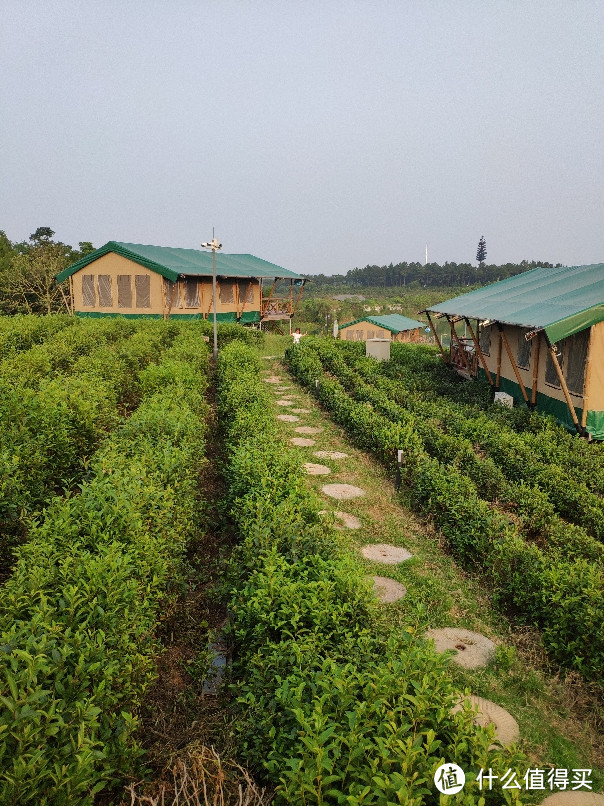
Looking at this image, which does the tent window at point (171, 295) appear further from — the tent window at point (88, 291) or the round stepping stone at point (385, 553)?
the round stepping stone at point (385, 553)

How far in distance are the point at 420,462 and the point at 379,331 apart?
3672 centimetres

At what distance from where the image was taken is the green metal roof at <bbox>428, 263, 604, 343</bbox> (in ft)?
39.1

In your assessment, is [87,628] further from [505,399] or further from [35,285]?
[35,285]

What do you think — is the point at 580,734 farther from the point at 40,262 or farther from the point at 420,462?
the point at 40,262

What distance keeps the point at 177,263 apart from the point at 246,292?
15.7 feet

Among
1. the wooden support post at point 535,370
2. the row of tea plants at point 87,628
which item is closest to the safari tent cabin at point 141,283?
the wooden support post at point 535,370

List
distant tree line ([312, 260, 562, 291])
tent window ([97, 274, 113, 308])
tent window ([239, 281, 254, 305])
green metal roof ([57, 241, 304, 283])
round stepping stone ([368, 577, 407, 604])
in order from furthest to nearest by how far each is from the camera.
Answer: distant tree line ([312, 260, 562, 291]) < tent window ([239, 281, 254, 305]) < tent window ([97, 274, 113, 308]) < green metal roof ([57, 241, 304, 283]) < round stepping stone ([368, 577, 407, 604])

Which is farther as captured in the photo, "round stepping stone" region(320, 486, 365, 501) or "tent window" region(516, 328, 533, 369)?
"tent window" region(516, 328, 533, 369)

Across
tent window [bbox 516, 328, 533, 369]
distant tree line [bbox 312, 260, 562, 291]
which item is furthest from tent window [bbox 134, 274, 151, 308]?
distant tree line [bbox 312, 260, 562, 291]

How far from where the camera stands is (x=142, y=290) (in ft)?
88.1

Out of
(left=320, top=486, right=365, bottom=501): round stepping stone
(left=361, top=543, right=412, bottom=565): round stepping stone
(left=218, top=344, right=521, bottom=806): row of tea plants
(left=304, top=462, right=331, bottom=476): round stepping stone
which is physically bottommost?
(left=361, top=543, right=412, bottom=565): round stepping stone

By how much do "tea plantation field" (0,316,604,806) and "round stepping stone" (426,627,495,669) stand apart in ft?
1.14

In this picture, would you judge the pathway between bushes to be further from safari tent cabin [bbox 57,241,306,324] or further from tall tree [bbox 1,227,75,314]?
tall tree [bbox 1,227,75,314]

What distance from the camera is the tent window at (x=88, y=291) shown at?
89.8 ft
